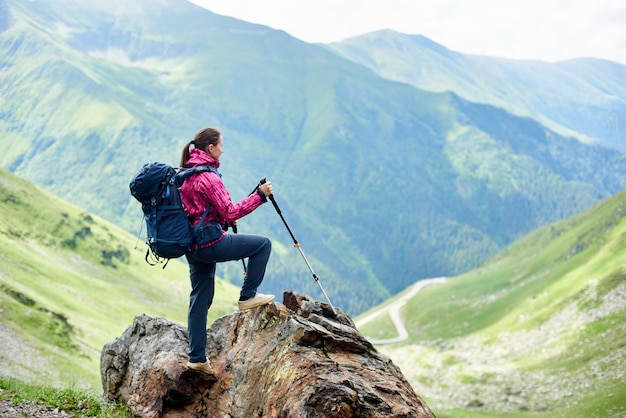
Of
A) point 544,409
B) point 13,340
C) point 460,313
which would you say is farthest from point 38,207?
point 544,409

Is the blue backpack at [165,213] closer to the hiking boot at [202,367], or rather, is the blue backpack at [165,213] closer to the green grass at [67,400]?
the hiking boot at [202,367]

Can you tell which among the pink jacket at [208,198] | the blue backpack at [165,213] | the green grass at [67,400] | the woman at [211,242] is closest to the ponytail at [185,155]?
the woman at [211,242]

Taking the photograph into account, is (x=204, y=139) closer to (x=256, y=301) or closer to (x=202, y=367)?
(x=256, y=301)

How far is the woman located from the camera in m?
15.4

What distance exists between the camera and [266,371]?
1630 cm

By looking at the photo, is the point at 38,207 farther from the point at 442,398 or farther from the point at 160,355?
the point at 160,355

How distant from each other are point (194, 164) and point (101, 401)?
30.5ft

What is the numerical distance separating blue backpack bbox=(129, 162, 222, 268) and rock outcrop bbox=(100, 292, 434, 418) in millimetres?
3974

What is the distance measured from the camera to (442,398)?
3479 inches

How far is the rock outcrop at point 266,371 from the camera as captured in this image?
14.8 m

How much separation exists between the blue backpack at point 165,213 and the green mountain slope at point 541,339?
4400 centimetres

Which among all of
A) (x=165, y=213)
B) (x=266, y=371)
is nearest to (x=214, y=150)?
(x=165, y=213)

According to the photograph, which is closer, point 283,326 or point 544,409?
point 283,326

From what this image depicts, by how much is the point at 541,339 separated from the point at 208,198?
99.3 meters
